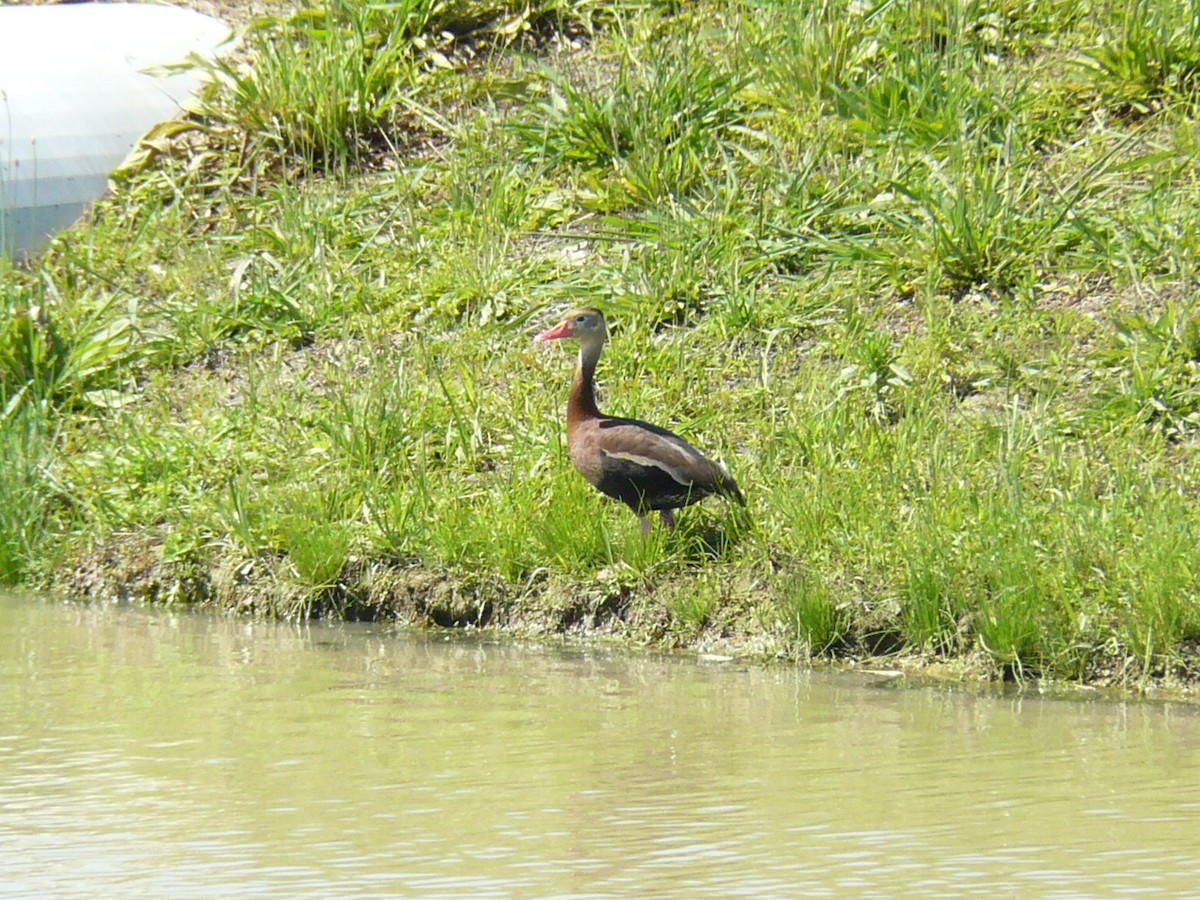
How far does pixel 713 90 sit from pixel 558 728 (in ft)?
15.9

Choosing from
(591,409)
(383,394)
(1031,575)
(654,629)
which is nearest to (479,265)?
(383,394)

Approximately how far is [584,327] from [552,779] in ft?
9.73

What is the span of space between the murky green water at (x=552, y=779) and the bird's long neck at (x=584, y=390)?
1.01m

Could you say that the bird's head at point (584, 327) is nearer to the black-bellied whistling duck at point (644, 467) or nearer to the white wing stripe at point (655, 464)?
the black-bellied whistling duck at point (644, 467)

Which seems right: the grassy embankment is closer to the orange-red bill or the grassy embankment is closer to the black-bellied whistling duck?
the black-bellied whistling duck

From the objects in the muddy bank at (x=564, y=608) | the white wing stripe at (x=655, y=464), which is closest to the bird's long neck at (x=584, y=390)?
the white wing stripe at (x=655, y=464)

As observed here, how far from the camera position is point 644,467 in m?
6.45

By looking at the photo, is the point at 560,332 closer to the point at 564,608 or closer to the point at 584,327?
the point at 584,327

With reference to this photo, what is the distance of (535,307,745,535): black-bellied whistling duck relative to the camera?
6465 mm

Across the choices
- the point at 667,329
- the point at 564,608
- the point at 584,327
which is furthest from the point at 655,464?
the point at 667,329

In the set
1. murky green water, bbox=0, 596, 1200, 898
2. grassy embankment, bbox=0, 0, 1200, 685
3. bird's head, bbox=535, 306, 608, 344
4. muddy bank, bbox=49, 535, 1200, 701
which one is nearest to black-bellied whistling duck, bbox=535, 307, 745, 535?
grassy embankment, bbox=0, 0, 1200, 685

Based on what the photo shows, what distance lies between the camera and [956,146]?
26.8 ft

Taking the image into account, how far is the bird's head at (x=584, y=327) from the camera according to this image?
723 cm

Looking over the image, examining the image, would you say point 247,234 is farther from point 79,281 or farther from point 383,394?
point 383,394
